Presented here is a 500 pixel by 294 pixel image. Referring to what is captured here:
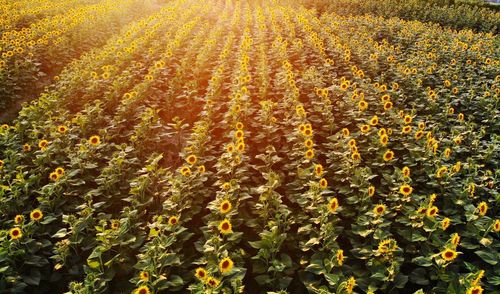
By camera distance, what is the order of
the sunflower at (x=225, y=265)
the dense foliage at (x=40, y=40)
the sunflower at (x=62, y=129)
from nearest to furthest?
the sunflower at (x=225, y=265)
the sunflower at (x=62, y=129)
the dense foliage at (x=40, y=40)

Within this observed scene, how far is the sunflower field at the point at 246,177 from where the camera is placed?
3.30 meters

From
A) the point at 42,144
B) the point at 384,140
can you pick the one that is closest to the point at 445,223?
the point at 384,140

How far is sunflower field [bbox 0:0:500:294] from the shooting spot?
3.30m

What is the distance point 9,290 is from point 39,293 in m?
0.35

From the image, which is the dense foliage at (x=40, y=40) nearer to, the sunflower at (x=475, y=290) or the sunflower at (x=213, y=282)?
the sunflower at (x=213, y=282)

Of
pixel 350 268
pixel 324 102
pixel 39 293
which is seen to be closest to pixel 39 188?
pixel 39 293

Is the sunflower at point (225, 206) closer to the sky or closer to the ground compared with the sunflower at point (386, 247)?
closer to the sky

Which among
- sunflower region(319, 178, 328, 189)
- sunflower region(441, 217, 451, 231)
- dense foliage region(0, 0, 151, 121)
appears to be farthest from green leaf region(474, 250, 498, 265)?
dense foliage region(0, 0, 151, 121)

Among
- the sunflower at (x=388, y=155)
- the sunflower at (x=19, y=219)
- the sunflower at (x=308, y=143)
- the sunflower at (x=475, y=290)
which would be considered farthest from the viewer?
the sunflower at (x=308, y=143)

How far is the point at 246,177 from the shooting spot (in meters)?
4.34

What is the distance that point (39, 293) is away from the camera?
11.3ft

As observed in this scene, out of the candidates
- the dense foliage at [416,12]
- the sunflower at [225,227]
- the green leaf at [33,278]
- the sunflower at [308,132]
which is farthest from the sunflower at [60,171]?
the dense foliage at [416,12]

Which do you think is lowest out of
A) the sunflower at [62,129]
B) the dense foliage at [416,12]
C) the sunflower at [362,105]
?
the dense foliage at [416,12]

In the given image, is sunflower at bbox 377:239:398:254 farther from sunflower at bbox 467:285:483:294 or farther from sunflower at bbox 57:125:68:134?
sunflower at bbox 57:125:68:134
